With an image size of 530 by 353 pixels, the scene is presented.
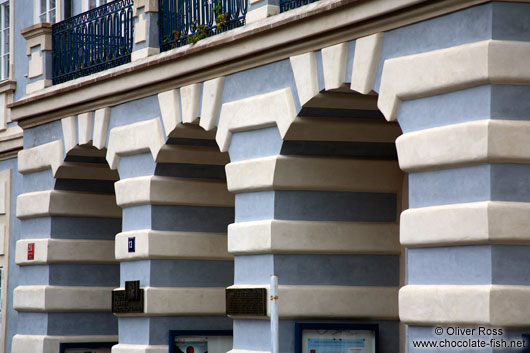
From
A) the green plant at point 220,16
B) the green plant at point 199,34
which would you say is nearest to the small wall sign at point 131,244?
the green plant at point 199,34

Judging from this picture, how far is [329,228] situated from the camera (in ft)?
48.4

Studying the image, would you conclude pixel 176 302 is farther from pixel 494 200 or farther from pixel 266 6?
pixel 494 200

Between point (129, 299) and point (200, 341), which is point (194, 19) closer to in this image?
point (129, 299)

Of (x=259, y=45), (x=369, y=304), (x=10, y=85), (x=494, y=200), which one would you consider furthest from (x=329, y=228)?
(x=10, y=85)

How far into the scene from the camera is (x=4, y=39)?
2356 cm

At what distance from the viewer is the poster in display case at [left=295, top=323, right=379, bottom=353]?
1441 centimetres

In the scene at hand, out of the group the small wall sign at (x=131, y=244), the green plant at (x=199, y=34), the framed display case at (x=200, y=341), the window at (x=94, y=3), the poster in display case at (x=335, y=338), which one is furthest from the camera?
the window at (x=94, y=3)

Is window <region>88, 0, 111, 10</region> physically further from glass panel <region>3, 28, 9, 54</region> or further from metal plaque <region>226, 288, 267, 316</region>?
metal plaque <region>226, 288, 267, 316</region>

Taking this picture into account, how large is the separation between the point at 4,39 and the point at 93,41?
5.00m

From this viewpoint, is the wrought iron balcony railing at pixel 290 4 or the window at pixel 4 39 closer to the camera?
the wrought iron balcony railing at pixel 290 4

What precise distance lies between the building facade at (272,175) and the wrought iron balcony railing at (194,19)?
0.03 metres

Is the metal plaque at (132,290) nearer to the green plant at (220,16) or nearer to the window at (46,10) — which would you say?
the green plant at (220,16)

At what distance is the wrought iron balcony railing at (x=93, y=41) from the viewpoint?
60.0 ft

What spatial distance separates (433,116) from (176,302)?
20.0 feet
